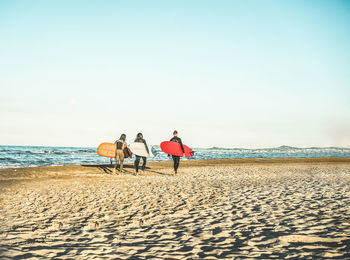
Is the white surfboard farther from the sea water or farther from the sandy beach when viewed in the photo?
the sandy beach

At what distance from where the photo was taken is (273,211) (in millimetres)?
6051

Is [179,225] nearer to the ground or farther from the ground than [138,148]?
nearer to the ground

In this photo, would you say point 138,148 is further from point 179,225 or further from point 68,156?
point 68,156

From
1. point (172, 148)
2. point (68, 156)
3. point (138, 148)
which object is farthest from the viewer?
point (68, 156)

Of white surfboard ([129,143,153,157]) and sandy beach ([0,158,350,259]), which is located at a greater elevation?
white surfboard ([129,143,153,157])

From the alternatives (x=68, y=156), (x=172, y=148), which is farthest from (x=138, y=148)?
(x=68, y=156)

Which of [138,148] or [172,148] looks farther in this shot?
[138,148]

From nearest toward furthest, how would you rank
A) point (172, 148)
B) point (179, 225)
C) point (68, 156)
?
point (179, 225)
point (172, 148)
point (68, 156)

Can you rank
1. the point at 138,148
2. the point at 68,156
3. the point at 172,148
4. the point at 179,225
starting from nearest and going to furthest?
the point at 179,225
the point at 172,148
the point at 138,148
the point at 68,156

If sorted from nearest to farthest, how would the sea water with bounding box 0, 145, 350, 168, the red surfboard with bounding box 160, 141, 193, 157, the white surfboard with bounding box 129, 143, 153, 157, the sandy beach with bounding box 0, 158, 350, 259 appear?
1. the sandy beach with bounding box 0, 158, 350, 259
2. the red surfboard with bounding box 160, 141, 193, 157
3. the white surfboard with bounding box 129, 143, 153, 157
4. the sea water with bounding box 0, 145, 350, 168

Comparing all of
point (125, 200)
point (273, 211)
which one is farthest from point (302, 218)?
point (125, 200)

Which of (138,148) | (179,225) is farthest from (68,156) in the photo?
(179,225)

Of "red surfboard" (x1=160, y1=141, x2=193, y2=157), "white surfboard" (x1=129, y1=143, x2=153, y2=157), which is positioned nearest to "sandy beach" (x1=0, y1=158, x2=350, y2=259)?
"red surfboard" (x1=160, y1=141, x2=193, y2=157)

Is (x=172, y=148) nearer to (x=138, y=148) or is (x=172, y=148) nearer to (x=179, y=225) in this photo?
(x=138, y=148)
